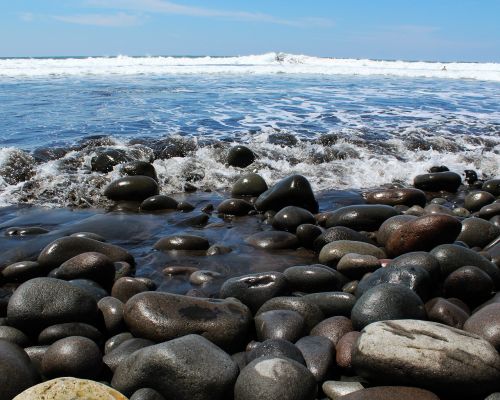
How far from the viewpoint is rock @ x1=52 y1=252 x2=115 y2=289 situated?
13.1 feet

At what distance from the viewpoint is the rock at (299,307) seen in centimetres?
336

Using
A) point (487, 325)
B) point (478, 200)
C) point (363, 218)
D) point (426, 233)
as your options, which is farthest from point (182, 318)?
point (478, 200)

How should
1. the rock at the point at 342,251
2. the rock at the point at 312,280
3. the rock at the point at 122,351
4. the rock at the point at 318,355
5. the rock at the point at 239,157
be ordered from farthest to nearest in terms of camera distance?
the rock at the point at 239,157 → the rock at the point at 342,251 → the rock at the point at 312,280 → the rock at the point at 122,351 → the rock at the point at 318,355

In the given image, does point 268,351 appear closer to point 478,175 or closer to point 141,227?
point 141,227

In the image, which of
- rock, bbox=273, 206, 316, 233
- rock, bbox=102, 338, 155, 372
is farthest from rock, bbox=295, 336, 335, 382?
rock, bbox=273, 206, 316, 233

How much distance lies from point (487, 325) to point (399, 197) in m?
3.55

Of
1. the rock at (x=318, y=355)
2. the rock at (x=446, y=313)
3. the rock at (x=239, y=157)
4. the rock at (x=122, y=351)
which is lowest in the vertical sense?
the rock at (x=122, y=351)

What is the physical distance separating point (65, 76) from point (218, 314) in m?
23.3

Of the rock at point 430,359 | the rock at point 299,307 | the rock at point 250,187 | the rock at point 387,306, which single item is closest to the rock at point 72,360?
the rock at point 299,307

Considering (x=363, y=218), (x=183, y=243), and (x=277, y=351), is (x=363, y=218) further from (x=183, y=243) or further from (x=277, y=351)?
(x=277, y=351)

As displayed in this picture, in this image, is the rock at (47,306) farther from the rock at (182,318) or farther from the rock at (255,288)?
the rock at (255,288)

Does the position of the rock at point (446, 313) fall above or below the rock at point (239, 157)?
below

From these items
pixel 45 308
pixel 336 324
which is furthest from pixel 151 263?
pixel 336 324

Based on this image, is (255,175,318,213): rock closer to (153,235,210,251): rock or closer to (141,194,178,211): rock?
(141,194,178,211): rock
